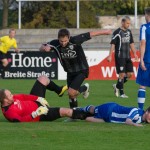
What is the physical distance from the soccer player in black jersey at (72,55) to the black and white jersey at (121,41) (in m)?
6.78

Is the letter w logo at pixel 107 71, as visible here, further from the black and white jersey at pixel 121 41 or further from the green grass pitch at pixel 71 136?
the green grass pitch at pixel 71 136

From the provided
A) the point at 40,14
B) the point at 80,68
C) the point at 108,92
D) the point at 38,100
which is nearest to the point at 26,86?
the point at 108,92

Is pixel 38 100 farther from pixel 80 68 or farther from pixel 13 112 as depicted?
pixel 80 68

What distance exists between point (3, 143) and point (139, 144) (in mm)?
1961

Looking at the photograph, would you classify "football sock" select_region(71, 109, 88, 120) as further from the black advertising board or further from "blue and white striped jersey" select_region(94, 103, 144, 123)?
the black advertising board

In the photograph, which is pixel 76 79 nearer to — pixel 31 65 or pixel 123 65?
pixel 123 65

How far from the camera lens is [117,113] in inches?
550

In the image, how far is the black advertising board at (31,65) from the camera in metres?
33.3

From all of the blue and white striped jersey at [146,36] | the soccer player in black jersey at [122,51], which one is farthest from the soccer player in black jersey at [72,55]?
the soccer player in black jersey at [122,51]

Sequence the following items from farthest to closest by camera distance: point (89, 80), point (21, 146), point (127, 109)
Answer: point (89, 80) < point (127, 109) < point (21, 146)

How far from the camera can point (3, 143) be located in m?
11.7

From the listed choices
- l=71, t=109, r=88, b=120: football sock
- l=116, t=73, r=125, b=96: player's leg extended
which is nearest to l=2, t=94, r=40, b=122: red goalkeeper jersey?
l=71, t=109, r=88, b=120: football sock

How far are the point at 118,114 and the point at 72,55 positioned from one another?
2617 mm

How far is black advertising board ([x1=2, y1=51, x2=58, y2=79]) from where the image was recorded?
33312mm
